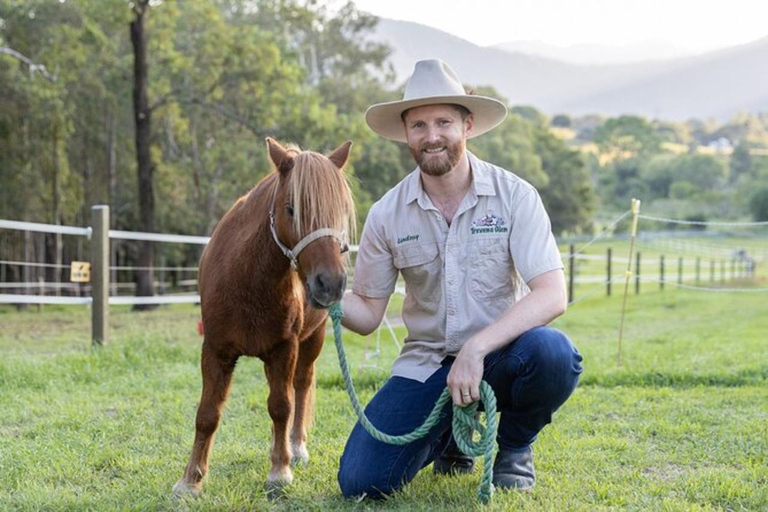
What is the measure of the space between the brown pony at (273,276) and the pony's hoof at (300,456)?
36 cm

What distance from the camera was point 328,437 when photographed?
15.3 ft

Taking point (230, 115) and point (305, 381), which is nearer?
point (305, 381)

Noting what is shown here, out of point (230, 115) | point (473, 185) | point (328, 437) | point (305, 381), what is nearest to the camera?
point (473, 185)

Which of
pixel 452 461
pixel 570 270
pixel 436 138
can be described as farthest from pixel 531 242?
pixel 570 270

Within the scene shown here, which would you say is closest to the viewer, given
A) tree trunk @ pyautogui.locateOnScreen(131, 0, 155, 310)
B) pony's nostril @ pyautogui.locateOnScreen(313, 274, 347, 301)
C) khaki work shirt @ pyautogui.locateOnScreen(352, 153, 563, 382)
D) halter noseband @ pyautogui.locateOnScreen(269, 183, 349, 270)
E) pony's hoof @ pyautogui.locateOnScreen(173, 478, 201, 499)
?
pony's nostril @ pyautogui.locateOnScreen(313, 274, 347, 301)

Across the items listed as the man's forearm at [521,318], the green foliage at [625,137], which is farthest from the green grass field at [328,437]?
the green foliage at [625,137]

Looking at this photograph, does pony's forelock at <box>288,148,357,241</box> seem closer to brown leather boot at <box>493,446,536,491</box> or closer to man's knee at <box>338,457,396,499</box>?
man's knee at <box>338,457,396,499</box>

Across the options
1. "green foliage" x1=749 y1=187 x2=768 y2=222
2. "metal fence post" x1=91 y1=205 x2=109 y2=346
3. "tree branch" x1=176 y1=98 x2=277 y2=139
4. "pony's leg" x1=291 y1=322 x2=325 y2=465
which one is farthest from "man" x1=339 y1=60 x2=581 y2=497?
"green foliage" x1=749 y1=187 x2=768 y2=222

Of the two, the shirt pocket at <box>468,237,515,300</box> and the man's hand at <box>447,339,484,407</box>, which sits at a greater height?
the shirt pocket at <box>468,237,515,300</box>

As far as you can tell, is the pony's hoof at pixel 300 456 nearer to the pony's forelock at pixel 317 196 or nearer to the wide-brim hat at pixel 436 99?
the pony's forelock at pixel 317 196

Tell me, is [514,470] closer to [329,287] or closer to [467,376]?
[467,376]

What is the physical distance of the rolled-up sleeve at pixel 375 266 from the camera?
149 inches

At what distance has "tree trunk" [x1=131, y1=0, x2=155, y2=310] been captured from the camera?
57.8 ft

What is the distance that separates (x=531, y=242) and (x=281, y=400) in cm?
143
